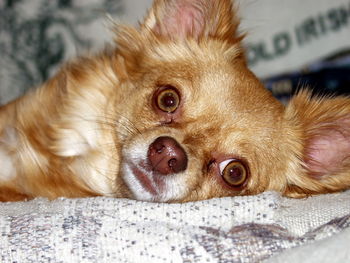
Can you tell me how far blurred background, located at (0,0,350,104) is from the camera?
4023 millimetres

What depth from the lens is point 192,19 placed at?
293cm

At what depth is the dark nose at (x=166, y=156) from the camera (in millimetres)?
2145

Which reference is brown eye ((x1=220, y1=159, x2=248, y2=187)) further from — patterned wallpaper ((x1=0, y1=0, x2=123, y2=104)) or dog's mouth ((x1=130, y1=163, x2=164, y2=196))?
patterned wallpaper ((x1=0, y1=0, x2=123, y2=104))

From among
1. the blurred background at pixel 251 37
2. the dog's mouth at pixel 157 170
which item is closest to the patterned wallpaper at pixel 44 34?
the blurred background at pixel 251 37

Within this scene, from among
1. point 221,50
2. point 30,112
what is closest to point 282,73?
point 221,50

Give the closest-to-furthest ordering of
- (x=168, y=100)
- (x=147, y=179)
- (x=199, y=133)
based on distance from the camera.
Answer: (x=147, y=179), (x=199, y=133), (x=168, y=100)

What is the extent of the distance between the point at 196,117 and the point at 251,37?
5.99 feet

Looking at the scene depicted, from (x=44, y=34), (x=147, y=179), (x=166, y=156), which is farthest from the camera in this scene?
(x=44, y=34)

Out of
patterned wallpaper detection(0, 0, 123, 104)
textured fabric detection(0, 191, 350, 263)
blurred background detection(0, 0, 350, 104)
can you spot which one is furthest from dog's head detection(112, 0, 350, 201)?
patterned wallpaper detection(0, 0, 123, 104)

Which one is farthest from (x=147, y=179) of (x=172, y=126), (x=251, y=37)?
(x=251, y=37)

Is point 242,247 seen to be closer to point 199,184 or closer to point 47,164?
point 199,184

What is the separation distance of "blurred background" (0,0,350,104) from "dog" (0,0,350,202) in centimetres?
104

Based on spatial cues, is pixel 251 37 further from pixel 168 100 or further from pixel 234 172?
pixel 234 172

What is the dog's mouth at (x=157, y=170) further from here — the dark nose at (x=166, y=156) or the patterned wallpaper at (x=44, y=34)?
the patterned wallpaper at (x=44, y=34)
